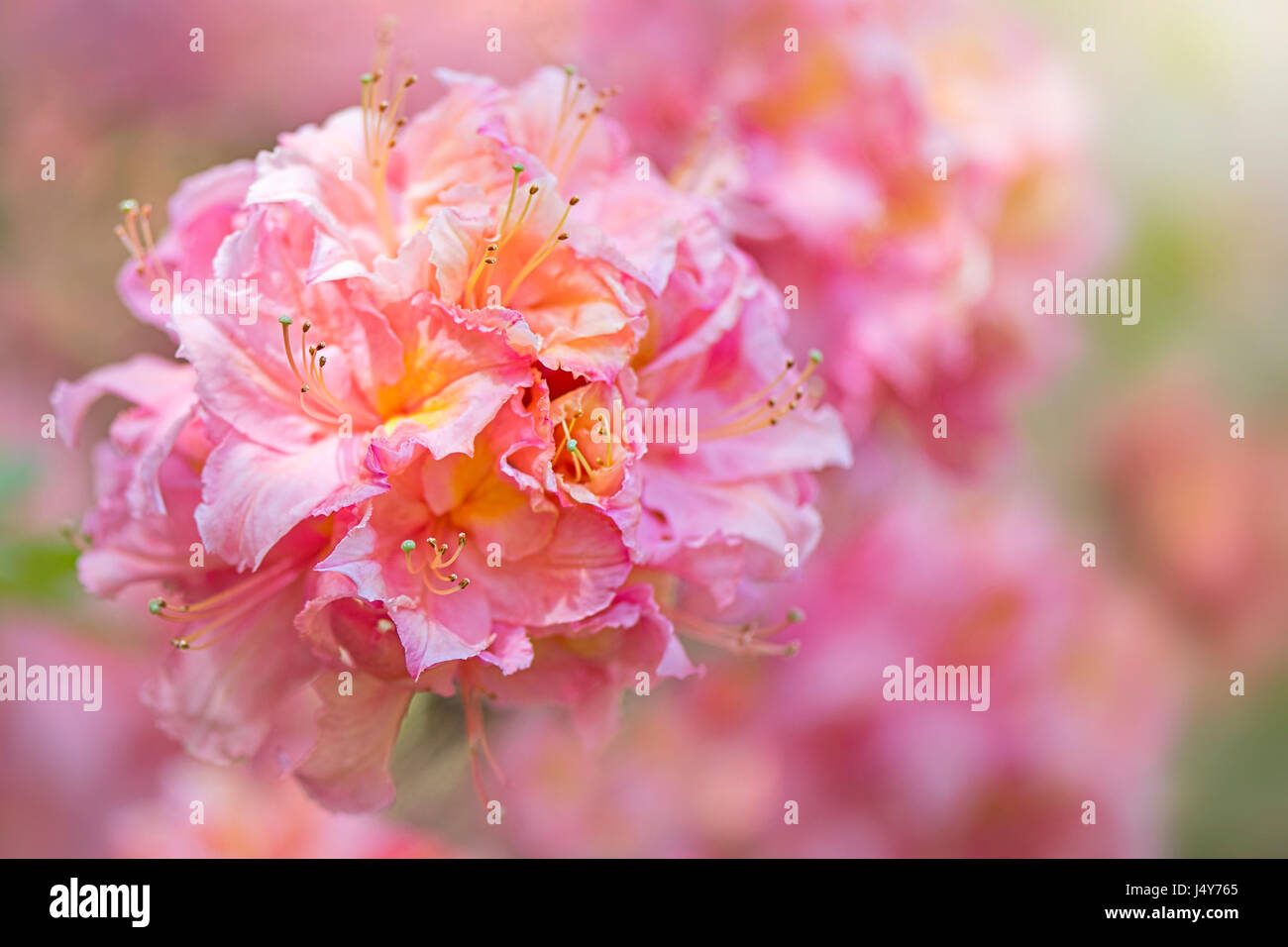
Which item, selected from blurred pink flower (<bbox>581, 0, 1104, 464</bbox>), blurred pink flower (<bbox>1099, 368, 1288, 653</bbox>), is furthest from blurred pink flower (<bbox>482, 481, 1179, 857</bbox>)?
blurred pink flower (<bbox>1099, 368, 1288, 653</bbox>)

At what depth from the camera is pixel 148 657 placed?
0.74 meters

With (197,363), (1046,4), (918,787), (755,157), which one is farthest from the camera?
(1046,4)

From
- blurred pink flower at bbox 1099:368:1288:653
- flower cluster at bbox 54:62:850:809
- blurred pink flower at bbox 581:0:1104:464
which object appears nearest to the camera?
flower cluster at bbox 54:62:850:809

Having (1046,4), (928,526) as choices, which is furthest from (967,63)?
(1046,4)

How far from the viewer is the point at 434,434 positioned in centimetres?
36

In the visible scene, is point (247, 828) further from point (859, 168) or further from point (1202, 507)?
point (1202, 507)

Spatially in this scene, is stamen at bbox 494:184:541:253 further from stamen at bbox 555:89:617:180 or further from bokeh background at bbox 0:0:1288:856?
bokeh background at bbox 0:0:1288:856

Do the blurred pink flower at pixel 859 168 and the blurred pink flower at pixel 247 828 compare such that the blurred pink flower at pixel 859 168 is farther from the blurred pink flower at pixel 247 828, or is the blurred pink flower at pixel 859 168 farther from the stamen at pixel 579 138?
the blurred pink flower at pixel 247 828

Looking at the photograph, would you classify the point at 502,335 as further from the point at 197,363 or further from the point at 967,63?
the point at 967,63

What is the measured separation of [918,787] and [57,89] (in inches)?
26.4

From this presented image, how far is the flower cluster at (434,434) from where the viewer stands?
37 centimetres

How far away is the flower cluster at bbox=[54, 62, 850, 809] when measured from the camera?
1.23 ft

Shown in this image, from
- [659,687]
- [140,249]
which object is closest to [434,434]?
[140,249]

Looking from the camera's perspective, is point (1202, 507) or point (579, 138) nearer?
point (579, 138)
